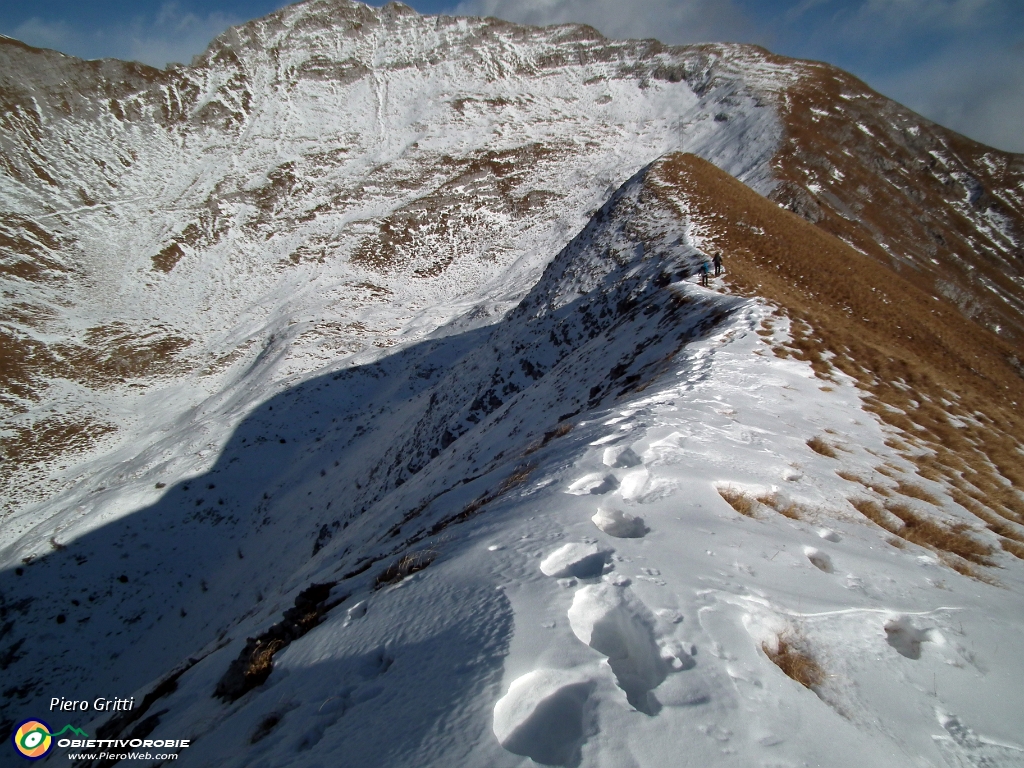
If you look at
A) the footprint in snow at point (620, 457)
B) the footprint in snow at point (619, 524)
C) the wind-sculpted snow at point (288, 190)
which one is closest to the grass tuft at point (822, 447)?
the footprint in snow at point (620, 457)

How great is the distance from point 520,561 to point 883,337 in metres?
17.8

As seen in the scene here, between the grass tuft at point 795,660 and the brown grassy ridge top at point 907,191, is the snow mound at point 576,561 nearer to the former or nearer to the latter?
the grass tuft at point 795,660

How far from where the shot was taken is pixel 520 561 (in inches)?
174

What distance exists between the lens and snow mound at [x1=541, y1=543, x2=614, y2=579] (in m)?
4.23

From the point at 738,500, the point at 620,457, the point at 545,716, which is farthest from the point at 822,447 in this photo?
the point at 545,716

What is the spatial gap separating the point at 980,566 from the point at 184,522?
27666 mm

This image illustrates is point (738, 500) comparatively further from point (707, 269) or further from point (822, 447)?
point (707, 269)

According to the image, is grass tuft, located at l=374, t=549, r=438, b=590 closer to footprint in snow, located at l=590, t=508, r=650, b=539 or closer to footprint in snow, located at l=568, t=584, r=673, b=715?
footprint in snow, located at l=590, t=508, r=650, b=539

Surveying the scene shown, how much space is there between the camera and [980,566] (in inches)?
214

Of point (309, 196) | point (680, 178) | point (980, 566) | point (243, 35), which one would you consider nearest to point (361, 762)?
point (980, 566)

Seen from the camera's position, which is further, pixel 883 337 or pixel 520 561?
pixel 883 337

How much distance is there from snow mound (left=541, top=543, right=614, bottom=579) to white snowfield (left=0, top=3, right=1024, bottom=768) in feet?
0.11

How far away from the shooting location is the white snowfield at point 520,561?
3.14m

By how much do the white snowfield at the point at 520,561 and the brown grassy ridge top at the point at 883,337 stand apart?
1.07 metres
